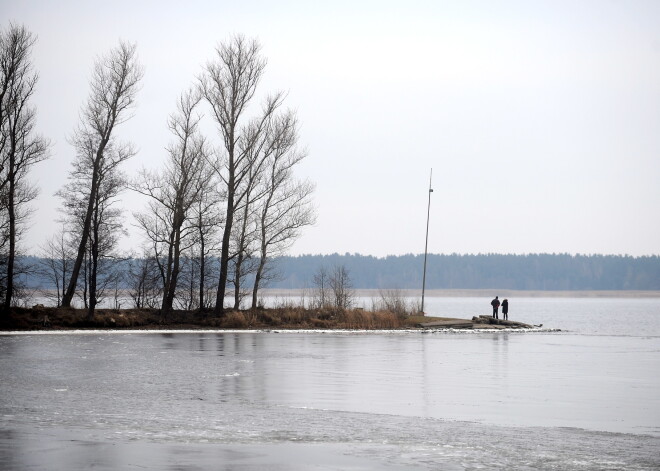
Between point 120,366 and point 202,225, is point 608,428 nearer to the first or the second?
point 120,366

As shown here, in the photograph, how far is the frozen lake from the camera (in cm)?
1126

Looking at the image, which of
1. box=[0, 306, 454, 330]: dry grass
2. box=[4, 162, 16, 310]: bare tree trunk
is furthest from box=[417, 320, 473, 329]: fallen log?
box=[4, 162, 16, 310]: bare tree trunk

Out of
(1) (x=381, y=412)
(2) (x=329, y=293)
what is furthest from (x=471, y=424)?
(2) (x=329, y=293)

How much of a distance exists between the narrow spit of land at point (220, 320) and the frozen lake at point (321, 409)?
12530mm

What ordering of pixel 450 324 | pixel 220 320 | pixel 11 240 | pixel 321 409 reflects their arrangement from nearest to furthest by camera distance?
pixel 321 409
pixel 11 240
pixel 220 320
pixel 450 324

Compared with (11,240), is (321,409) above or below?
below

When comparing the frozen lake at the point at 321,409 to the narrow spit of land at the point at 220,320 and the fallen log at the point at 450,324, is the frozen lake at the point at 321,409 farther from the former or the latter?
the fallen log at the point at 450,324

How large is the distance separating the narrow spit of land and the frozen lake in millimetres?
12530

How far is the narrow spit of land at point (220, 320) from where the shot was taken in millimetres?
41688

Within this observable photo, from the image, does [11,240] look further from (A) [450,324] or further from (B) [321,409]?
(B) [321,409]

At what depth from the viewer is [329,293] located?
55062 millimetres

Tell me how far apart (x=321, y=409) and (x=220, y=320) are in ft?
102

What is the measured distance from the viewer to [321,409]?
617 inches

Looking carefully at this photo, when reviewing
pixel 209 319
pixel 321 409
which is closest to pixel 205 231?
pixel 209 319
